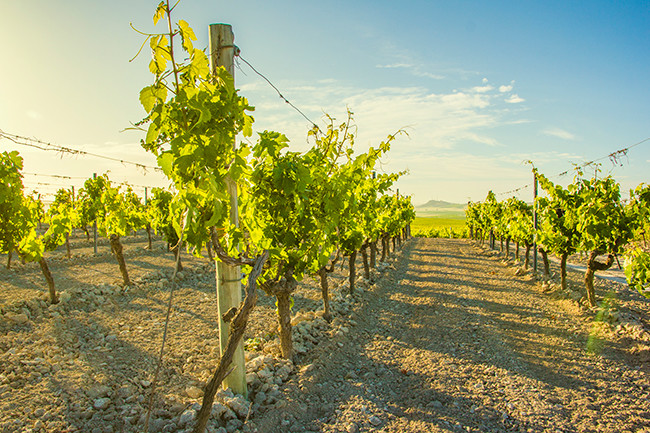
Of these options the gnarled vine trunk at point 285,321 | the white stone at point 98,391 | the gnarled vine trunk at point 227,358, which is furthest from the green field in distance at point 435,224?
the gnarled vine trunk at point 227,358

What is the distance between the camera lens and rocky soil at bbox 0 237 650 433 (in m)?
3.94

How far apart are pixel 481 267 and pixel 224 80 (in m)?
15.1

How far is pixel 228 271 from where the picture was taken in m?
4.07

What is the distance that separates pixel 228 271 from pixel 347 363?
2576 mm

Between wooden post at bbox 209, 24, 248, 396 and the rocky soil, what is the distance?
215mm

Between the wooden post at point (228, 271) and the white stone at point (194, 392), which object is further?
the white stone at point (194, 392)

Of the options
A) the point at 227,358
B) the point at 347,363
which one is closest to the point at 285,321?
the point at 347,363

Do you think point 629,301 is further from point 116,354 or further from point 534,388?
point 116,354

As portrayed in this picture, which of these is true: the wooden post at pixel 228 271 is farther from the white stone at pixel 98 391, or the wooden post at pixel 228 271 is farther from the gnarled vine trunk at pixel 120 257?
the gnarled vine trunk at pixel 120 257

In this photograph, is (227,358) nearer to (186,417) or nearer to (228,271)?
(186,417)

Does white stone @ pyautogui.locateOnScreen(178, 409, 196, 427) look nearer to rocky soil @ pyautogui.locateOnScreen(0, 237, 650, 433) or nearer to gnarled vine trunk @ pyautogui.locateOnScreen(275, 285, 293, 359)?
rocky soil @ pyautogui.locateOnScreen(0, 237, 650, 433)

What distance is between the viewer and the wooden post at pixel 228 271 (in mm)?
3982

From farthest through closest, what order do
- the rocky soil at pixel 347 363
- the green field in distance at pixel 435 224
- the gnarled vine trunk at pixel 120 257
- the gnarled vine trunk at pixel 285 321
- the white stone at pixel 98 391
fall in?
the green field in distance at pixel 435 224 → the gnarled vine trunk at pixel 120 257 → the gnarled vine trunk at pixel 285 321 → the white stone at pixel 98 391 → the rocky soil at pixel 347 363

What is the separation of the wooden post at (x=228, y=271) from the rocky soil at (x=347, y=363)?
0.22 metres
